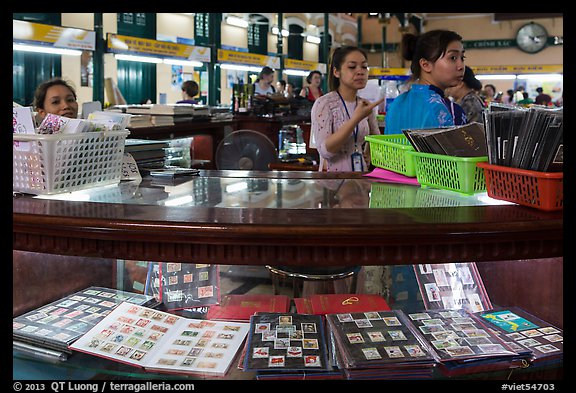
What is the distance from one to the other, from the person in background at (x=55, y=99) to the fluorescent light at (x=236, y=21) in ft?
47.1

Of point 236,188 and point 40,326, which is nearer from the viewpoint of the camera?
point 40,326

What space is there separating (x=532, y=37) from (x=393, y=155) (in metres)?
23.5

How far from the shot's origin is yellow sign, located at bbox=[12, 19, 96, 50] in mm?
7129

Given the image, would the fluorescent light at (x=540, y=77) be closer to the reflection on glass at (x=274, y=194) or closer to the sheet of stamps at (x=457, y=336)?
the reflection on glass at (x=274, y=194)

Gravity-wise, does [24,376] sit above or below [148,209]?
below

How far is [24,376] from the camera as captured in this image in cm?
152

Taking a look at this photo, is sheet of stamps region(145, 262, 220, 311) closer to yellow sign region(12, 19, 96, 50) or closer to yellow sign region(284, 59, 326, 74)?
yellow sign region(12, 19, 96, 50)

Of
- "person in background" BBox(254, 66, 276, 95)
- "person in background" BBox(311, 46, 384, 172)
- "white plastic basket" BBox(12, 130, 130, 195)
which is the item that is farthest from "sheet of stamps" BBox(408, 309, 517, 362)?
"person in background" BBox(254, 66, 276, 95)

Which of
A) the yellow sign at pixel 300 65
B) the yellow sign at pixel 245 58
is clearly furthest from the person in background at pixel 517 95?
the yellow sign at pixel 245 58

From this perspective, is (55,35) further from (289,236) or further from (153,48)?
(289,236)

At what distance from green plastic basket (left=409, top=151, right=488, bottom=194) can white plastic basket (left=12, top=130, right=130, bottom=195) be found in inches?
39.7

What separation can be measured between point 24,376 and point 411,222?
3.44 ft

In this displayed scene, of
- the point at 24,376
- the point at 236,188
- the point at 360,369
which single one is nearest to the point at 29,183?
the point at 24,376
